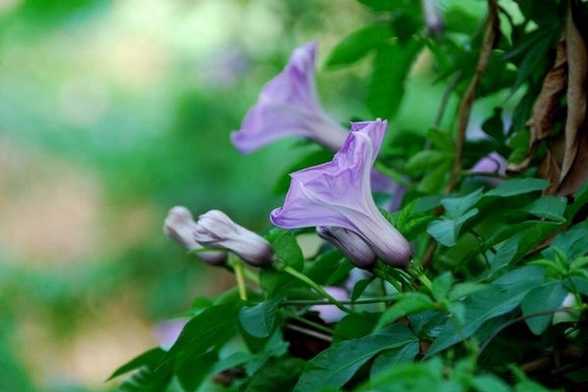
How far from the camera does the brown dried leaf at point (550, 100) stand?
0.76 m

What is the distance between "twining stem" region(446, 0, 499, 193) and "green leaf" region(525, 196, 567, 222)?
0.20m

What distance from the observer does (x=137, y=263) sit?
349 centimetres

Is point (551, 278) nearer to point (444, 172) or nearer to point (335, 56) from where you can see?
point (444, 172)

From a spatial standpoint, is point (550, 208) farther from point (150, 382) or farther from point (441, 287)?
point (150, 382)

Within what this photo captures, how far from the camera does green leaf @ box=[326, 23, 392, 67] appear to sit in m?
0.96

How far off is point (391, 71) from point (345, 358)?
0.43 m

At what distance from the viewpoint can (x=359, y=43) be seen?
0.98 meters

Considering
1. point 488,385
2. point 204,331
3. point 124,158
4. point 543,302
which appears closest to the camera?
point 488,385

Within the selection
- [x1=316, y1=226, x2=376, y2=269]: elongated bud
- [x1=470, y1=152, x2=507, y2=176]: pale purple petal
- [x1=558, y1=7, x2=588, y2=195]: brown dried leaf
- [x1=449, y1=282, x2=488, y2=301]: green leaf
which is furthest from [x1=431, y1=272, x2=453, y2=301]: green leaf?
[x1=470, y1=152, x2=507, y2=176]: pale purple petal

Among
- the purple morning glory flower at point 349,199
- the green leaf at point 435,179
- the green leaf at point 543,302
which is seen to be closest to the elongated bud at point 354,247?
the purple morning glory flower at point 349,199

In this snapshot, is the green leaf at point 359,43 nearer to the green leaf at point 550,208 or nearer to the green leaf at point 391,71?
the green leaf at point 391,71

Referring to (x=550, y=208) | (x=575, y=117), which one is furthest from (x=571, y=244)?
(x=575, y=117)

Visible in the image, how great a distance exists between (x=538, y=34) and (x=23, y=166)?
3245 millimetres

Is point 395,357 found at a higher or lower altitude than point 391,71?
lower
